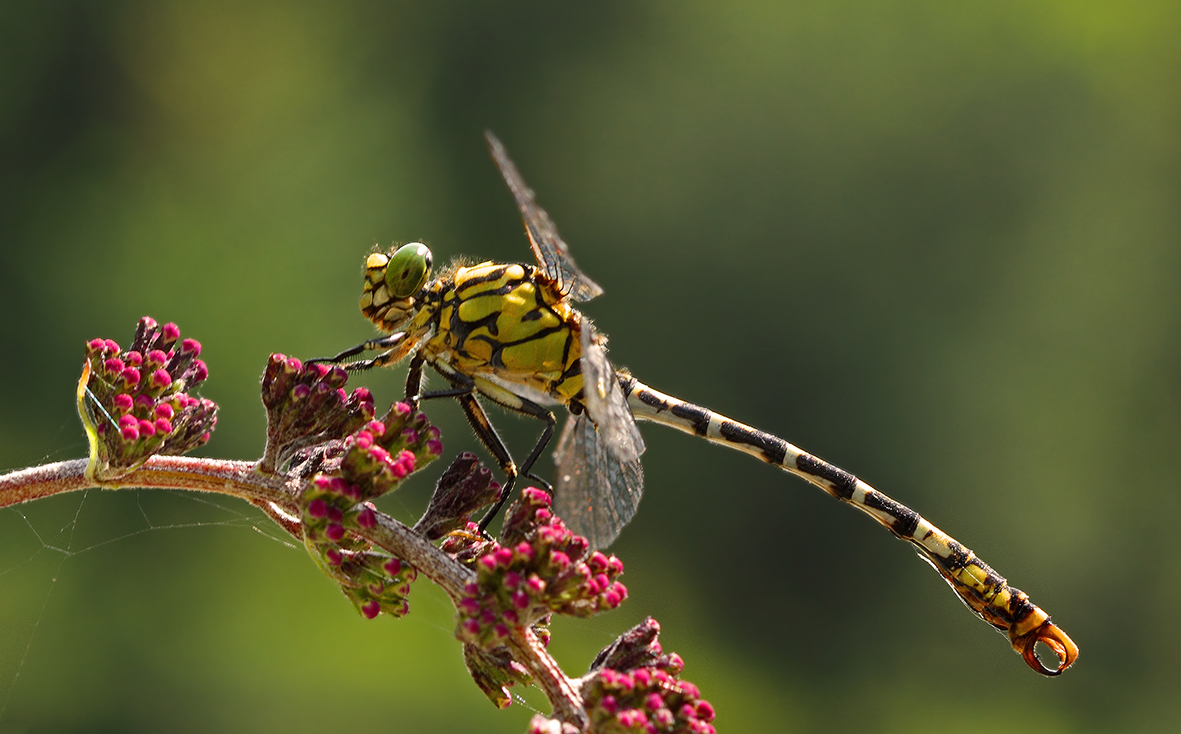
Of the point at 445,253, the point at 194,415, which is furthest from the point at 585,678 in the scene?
the point at 445,253

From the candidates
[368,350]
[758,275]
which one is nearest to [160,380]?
[368,350]

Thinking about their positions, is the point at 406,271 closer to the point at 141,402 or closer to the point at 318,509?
the point at 141,402

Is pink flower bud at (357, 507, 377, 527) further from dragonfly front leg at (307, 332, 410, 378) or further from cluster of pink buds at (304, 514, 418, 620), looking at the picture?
dragonfly front leg at (307, 332, 410, 378)

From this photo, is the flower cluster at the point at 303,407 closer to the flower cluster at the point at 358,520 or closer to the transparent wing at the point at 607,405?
the flower cluster at the point at 358,520

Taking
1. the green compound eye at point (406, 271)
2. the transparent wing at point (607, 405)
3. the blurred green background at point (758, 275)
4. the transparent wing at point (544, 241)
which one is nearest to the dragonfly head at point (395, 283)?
the green compound eye at point (406, 271)

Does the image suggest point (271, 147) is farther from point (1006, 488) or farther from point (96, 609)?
point (1006, 488)

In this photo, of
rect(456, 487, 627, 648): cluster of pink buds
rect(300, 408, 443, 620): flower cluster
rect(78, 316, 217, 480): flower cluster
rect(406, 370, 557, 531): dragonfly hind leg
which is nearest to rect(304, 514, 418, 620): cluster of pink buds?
rect(300, 408, 443, 620): flower cluster
